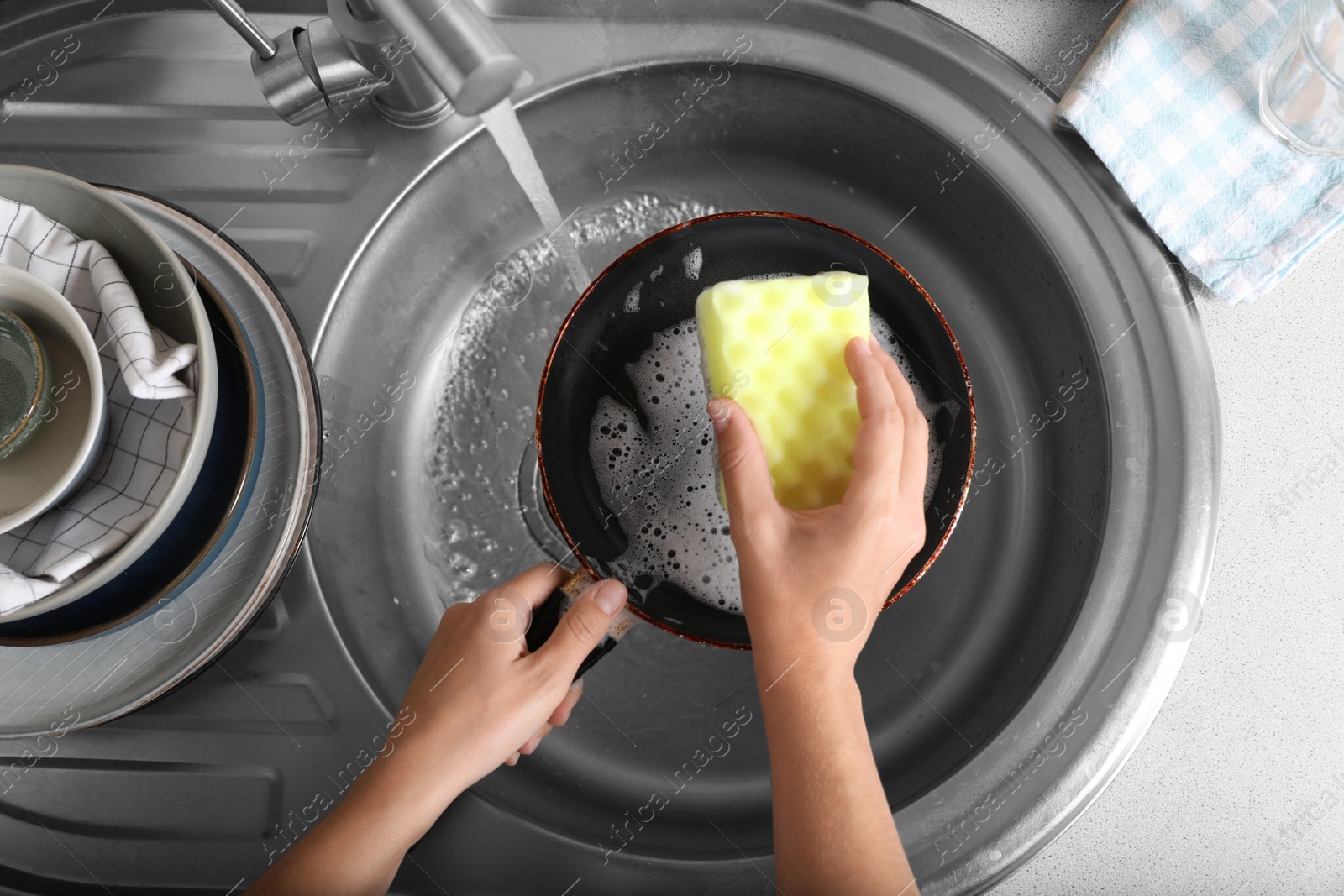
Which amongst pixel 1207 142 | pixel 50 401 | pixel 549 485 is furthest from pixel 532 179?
pixel 1207 142

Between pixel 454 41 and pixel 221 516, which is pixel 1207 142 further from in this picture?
pixel 221 516

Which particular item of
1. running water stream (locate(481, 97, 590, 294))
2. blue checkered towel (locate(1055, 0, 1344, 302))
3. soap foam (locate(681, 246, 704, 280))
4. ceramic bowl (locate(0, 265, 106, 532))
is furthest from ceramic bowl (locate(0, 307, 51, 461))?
blue checkered towel (locate(1055, 0, 1344, 302))

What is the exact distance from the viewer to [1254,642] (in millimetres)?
588

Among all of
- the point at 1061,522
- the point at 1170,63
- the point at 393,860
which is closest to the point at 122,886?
the point at 393,860

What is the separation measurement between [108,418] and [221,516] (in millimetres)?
81

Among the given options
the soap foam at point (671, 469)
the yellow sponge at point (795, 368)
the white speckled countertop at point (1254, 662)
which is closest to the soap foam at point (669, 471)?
the soap foam at point (671, 469)

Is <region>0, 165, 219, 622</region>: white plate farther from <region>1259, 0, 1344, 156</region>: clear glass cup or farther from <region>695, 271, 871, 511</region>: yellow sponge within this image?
<region>1259, 0, 1344, 156</region>: clear glass cup

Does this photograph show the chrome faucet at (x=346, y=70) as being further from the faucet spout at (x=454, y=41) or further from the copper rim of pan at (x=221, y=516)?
the copper rim of pan at (x=221, y=516)

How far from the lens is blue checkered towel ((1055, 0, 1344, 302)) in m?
0.58

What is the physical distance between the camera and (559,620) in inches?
21.4

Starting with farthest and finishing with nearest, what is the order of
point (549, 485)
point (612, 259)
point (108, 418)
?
point (612, 259)
point (549, 485)
point (108, 418)

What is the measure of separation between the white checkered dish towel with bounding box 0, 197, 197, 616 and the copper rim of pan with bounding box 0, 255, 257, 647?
4 cm

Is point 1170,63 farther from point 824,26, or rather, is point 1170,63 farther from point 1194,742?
point 1194,742

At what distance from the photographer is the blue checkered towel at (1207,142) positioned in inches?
23.0
